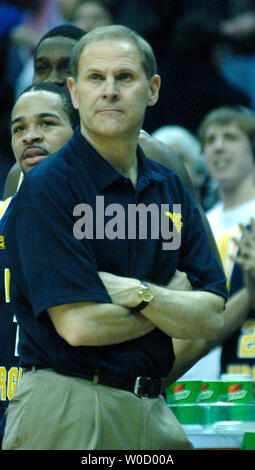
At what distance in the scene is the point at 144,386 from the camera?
10.2ft

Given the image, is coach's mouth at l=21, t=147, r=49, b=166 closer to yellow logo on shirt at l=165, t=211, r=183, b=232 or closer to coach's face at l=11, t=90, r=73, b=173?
coach's face at l=11, t=90, r=73, b=173

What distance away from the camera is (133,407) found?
3.08 m

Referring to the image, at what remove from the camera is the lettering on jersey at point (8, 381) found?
158 inches

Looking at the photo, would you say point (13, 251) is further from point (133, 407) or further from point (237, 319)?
point (237, 319)

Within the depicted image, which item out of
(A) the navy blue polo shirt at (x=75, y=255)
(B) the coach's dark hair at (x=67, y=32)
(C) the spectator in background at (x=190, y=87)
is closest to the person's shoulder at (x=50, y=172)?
(A) the navy blue polo shirt at (x=75, y=255)

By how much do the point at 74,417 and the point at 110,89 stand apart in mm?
1035

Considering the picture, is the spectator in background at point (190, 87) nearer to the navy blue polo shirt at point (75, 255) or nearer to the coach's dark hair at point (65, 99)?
the coach's dark hair at point (65, 99)

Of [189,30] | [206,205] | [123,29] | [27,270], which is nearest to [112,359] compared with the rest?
[27,270]

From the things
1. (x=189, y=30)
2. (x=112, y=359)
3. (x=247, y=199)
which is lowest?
(x=112, y=359)

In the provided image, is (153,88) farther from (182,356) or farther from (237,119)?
(237,119)

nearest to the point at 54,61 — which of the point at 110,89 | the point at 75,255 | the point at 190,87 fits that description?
the point at 110,89

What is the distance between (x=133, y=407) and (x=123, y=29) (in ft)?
4.00

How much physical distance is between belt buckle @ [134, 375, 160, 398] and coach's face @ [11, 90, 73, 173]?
1.14m
